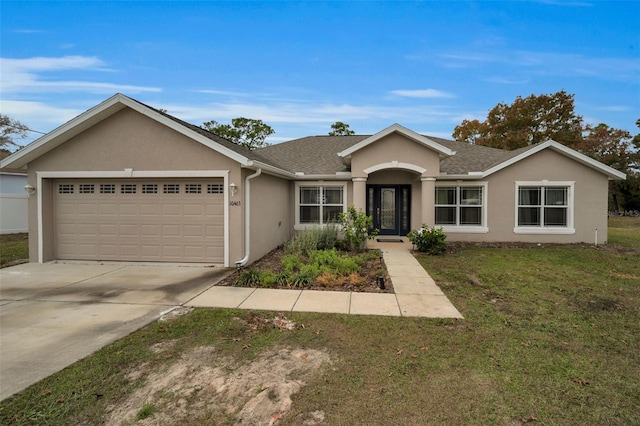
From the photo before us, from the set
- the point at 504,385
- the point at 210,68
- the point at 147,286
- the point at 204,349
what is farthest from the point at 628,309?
the point at 210,68

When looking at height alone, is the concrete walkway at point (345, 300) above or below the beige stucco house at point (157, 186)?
below

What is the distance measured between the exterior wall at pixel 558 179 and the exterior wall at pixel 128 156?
10.3 m

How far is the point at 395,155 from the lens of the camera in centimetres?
1143

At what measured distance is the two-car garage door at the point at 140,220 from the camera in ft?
28.8

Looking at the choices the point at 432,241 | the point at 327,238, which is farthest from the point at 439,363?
the point at 327,238

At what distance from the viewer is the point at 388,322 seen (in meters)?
4.79

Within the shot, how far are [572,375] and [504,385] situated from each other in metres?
0.86

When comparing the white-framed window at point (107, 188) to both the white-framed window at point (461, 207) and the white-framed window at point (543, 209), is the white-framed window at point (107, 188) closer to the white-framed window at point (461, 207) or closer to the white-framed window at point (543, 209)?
the white-framed window at point (461, 207)

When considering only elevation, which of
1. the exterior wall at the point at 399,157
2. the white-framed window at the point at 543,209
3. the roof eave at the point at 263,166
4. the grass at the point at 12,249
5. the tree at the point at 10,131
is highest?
the tree at the point at 10,131

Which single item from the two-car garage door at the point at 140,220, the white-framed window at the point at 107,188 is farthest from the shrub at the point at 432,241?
the white-framed window at the point at 107,188

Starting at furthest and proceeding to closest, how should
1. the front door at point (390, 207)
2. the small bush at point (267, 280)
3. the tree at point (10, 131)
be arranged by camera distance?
the tree at point (10, 131), the front door at point (390, 207), the small bush at point (267, 280)

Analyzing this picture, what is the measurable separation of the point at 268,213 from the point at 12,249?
9.41 m

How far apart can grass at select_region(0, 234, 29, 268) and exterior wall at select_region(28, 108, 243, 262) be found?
1225 mm

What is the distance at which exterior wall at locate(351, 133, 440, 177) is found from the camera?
37.1ft
